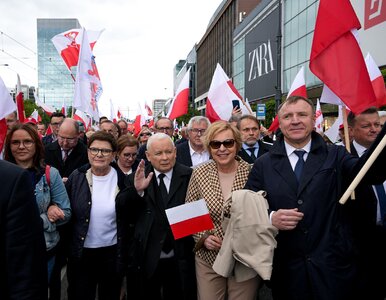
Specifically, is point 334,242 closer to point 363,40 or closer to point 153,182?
point 153,182

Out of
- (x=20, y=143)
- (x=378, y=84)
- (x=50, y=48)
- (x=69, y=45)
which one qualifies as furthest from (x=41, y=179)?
(x=50, y=48)

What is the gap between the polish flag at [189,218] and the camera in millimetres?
2793

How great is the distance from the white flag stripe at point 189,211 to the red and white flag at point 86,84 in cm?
438

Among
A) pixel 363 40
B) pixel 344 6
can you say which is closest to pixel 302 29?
pixel 363 40

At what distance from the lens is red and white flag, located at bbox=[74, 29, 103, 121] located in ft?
22.1

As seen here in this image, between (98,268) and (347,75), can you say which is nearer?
(347,75)

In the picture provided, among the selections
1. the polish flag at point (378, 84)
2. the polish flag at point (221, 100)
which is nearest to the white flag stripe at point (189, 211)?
the polish flag at point (378, 84)

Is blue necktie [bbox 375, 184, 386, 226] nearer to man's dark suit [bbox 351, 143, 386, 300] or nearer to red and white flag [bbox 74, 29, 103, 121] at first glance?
man's dark suit [bbox 351, 143, 386, 300]

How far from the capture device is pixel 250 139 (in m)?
4.91

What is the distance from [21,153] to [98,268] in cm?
124

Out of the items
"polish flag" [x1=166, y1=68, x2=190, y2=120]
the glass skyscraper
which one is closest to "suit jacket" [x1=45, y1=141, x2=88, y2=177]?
"polish flag" [x1=166, y1=68, x2=190, y2=120]

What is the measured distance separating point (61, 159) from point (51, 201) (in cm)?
194

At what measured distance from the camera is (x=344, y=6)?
3352 millimetres

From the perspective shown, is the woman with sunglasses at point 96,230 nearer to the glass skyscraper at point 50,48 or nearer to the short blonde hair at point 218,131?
the short blonde hair at point 218,131
